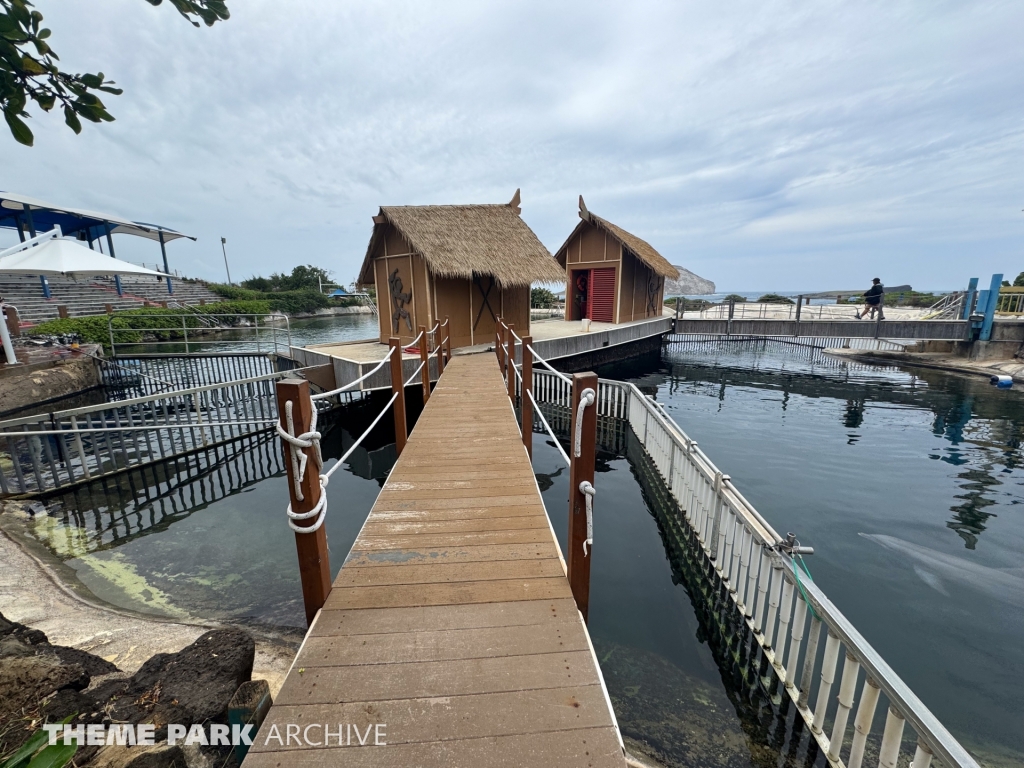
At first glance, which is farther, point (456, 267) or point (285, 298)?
point (285, 298)

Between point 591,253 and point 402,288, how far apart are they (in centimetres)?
994

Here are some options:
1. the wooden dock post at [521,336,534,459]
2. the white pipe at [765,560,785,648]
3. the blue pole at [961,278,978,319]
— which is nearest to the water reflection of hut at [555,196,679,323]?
the blue pole at [961,278,978,319]

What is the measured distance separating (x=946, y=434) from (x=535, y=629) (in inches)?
458

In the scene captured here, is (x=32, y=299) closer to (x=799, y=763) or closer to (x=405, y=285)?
(x=405, y=285)

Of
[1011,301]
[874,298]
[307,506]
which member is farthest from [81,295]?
[1011,301]

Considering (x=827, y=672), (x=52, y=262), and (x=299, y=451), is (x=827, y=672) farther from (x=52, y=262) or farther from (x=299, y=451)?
(x=52, y=262)

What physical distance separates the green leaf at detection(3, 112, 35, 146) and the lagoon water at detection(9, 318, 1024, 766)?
389 cm

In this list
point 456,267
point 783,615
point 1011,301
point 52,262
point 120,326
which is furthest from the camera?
point 120,326

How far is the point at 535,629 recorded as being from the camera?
2094 millimetres

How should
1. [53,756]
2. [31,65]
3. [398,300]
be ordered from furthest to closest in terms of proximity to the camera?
[398,300]
[31,65]
[53,756]

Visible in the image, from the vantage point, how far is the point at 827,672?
7.80 ft

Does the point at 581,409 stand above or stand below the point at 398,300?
below

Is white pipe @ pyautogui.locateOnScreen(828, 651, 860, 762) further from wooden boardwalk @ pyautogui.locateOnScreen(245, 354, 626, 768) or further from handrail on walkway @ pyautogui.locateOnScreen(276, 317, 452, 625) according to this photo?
handrail on walkway @ pyautogui.locateOnScreen(276, 317, 452, 625)

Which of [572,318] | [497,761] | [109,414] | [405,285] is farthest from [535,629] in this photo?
[572,318]
